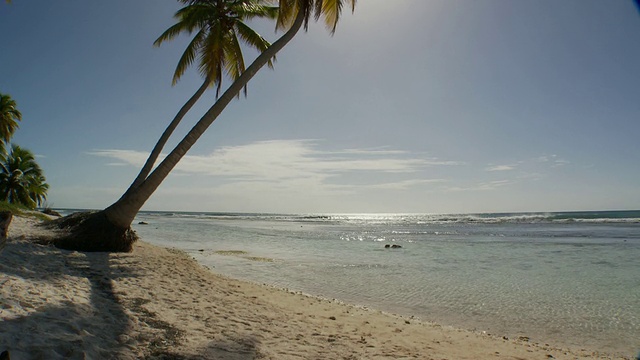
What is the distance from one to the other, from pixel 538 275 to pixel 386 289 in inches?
240

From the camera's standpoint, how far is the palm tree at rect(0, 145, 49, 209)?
33.0 metres

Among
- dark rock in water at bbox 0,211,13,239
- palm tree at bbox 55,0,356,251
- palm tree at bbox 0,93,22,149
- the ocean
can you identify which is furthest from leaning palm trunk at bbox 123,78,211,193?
palm tree at bbox 0,93,22,149

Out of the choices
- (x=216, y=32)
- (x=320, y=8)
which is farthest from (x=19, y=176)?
(x=320, y=8)

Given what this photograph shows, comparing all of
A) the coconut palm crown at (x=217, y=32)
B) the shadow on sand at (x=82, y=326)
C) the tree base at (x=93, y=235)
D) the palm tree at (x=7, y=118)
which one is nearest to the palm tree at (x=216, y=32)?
the coconut palm crown at (x=217, y=32)

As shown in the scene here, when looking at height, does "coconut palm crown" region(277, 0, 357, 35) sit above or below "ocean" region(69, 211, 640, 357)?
above

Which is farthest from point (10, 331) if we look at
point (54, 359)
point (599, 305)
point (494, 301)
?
point (599, 305)

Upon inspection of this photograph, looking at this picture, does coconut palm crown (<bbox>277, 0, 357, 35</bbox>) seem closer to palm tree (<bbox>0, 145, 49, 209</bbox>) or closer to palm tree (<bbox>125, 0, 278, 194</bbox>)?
palm tree (<bbox>125, 0, 278, 194</bbox>)

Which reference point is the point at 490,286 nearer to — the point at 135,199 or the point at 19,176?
the point at 135,199

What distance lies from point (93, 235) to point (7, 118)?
1123 inches

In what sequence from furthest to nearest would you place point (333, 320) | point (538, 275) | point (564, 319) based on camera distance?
point (538, 275) < point (564, 319) < point (333, 320)

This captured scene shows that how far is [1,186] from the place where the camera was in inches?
1282

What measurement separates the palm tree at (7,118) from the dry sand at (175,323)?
92.8 ft

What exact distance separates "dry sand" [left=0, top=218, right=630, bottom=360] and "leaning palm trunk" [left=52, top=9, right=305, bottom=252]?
77cm

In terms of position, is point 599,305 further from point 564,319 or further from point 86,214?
point 86,214
